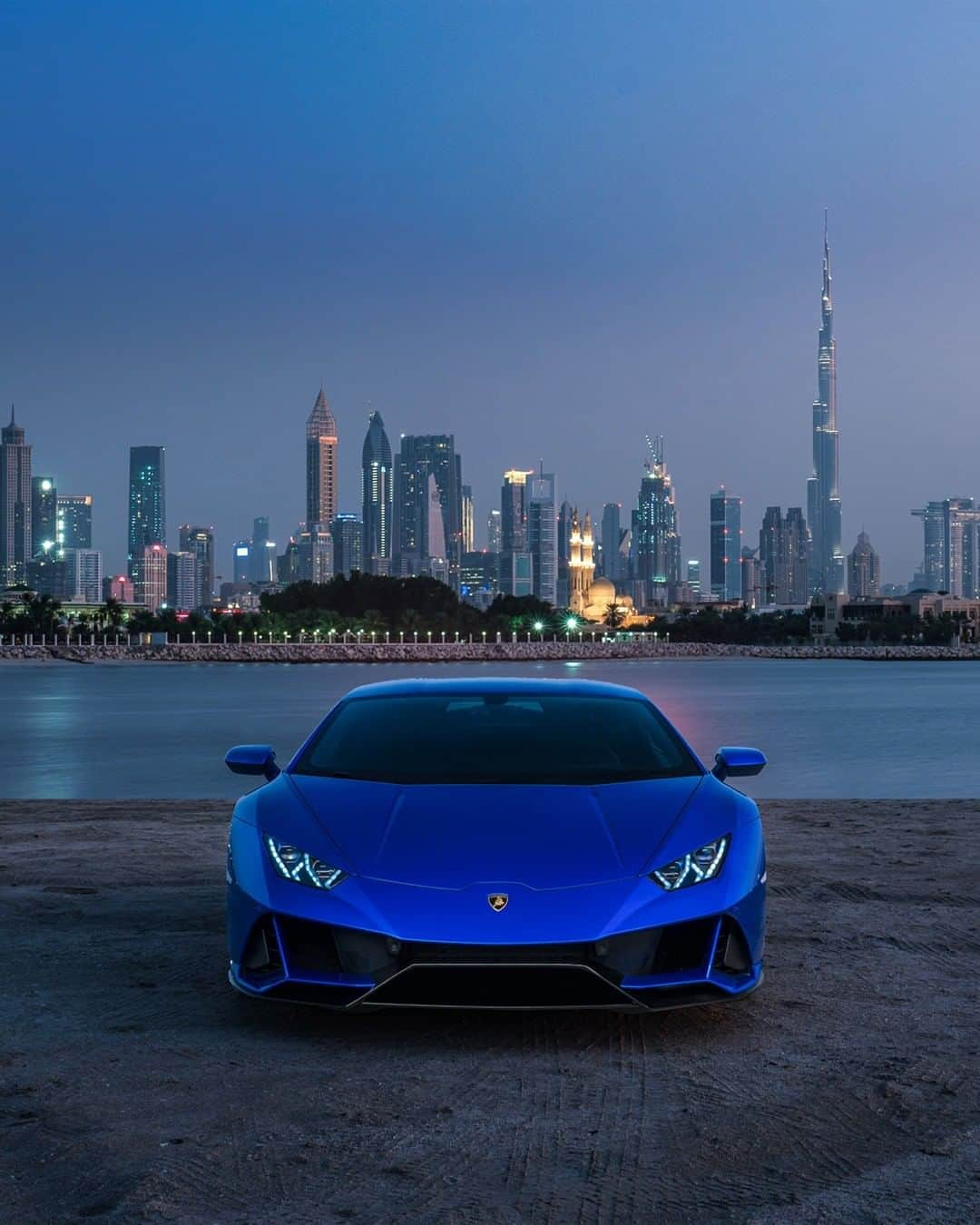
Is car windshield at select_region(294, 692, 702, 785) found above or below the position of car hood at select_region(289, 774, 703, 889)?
above

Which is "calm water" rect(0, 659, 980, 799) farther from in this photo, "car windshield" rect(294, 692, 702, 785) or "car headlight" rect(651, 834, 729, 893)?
"car headlight" rect(651, 834, 729, 893)

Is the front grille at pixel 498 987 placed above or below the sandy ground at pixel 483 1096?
above

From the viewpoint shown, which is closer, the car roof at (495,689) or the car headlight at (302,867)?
the car headlight at (302,867)

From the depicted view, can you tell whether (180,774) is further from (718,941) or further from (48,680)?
(48,680)

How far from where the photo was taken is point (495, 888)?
17.1 ft

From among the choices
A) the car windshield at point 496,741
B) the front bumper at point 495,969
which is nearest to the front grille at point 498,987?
the front bumper at point 495,969

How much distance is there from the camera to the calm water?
2142 cm

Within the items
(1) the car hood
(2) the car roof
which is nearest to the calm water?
(2) the car roof

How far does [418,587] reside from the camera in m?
197

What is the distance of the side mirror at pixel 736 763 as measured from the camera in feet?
21.4

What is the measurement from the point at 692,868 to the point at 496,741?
1.50m

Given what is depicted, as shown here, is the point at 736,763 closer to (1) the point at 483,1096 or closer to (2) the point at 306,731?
(1) the point at 483,1096

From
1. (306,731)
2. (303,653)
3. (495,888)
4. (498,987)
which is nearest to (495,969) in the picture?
(498,987)

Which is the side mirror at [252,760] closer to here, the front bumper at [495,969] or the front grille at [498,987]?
the front bumper at [495,969]
